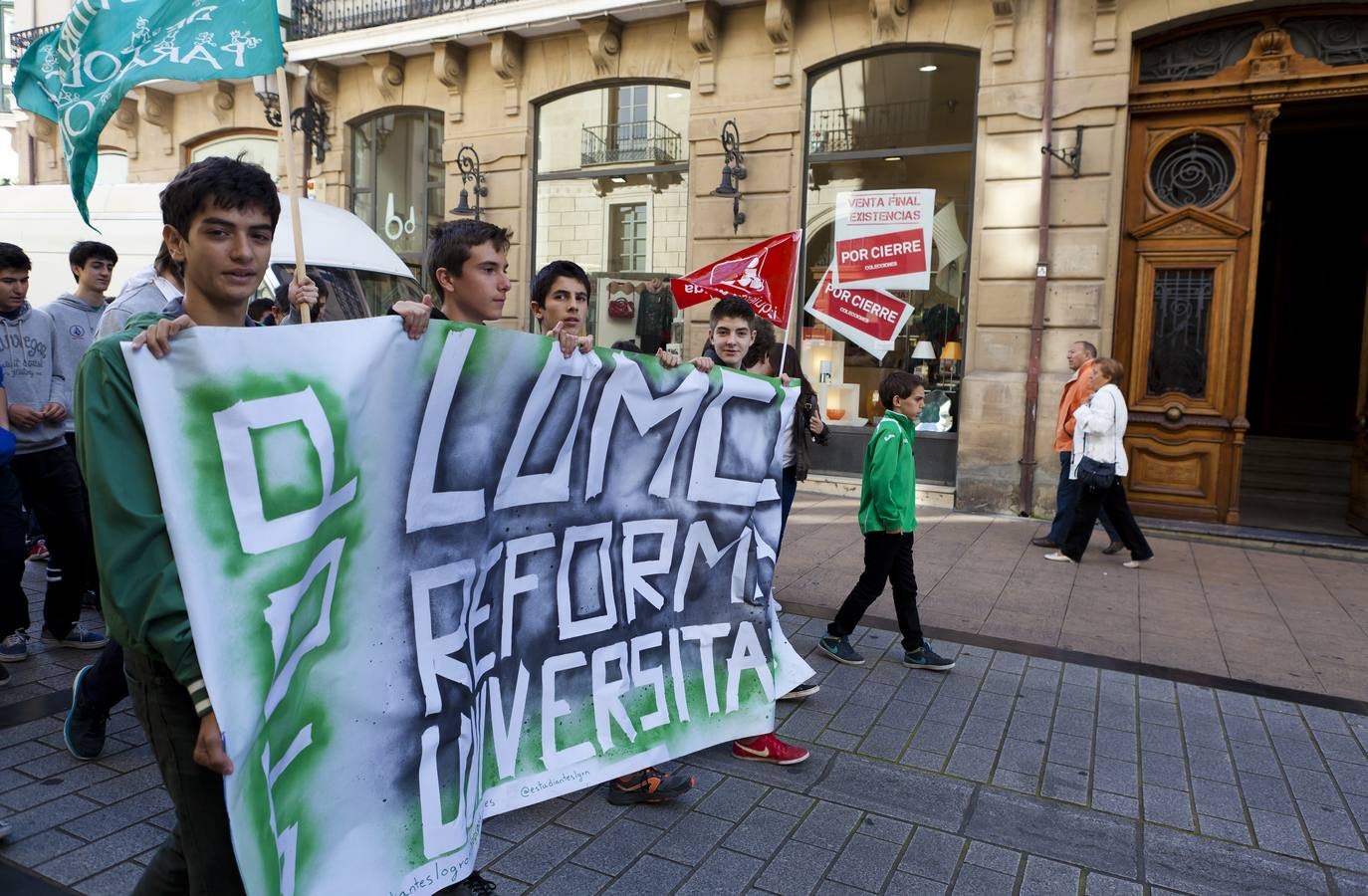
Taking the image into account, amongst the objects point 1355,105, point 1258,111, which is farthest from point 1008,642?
point 1355,105

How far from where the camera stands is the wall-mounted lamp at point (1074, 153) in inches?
372

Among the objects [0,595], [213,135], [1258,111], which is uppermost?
[213,135]

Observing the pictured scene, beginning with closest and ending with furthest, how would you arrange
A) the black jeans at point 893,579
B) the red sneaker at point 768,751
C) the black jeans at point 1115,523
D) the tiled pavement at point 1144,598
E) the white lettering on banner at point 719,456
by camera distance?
1. the white lettering on banner at point 719,456
2. the red sneaker at point 768,751
3. the black jeans at point 893,579
4. the tiled pavement at point 1144,598
5. the black jeans at point 1115,523

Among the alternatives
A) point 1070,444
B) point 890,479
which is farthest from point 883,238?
point 890,479

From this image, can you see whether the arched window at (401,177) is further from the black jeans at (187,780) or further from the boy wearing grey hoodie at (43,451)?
the black jeans at (187,780)

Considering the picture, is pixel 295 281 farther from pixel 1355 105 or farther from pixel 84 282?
pixel 1355 105

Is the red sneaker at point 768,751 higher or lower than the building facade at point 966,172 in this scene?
lower

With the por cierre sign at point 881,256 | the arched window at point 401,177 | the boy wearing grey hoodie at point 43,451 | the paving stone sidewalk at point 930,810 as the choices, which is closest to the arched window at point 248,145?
the arched window at point 401,177

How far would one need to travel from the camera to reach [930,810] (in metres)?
3.45

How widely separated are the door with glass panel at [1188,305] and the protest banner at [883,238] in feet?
7.01

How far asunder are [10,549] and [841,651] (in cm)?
410

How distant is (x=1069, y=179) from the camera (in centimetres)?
959

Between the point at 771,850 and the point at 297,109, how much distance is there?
47.5ft

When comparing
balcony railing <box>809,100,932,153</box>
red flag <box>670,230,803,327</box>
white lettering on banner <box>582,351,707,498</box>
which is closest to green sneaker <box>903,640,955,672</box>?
red flag <box>670,230,803,327</box>
